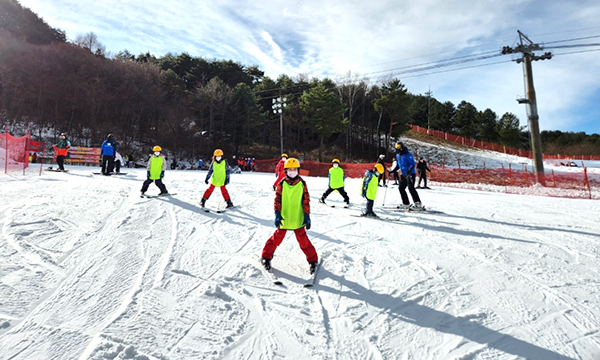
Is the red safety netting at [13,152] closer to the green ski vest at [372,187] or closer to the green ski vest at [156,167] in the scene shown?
the green ski vest at [156,167]

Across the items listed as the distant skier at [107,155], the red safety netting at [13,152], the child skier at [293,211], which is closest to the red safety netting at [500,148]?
the distant skier at [107,155]

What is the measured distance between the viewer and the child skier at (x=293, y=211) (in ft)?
12.7

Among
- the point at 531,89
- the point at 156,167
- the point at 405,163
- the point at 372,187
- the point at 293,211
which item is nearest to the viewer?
the point at 293,211

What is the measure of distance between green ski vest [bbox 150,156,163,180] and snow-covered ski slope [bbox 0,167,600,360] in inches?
93.8

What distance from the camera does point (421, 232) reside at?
5934 mm

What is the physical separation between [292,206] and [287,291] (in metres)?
1.02

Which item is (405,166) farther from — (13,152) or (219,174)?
(13,152)

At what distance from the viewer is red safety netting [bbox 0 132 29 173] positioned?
42.4 ft

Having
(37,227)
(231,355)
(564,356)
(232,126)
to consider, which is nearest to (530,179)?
(564,356)

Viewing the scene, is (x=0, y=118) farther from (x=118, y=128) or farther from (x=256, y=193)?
(x=256, y=193)

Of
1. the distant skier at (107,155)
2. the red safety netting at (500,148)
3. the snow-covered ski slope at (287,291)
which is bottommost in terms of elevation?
the snow-covered ski slope at (287,291)

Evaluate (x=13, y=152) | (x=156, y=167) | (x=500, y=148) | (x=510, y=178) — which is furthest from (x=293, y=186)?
(x=500, y=148)

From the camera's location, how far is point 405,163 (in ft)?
24.8

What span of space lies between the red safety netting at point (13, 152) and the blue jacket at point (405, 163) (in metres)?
14.7
